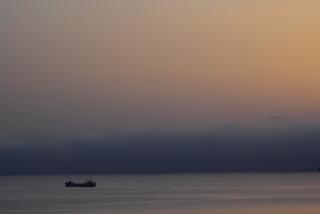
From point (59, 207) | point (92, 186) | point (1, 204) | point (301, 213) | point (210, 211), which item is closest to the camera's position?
point (301, 213)

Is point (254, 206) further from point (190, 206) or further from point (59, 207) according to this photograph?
point (59, 207)

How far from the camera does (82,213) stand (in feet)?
316

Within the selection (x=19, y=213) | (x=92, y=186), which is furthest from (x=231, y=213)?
(x=92, y=186)

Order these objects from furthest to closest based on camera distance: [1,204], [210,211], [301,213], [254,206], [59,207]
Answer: [1,204] → [59,207] → [254,206] → [210,211] → [301,213]

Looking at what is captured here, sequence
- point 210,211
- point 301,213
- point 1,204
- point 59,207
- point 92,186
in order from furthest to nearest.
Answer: point 92,186 → point 1,204 → point 59,207 → point 210,211 → point 301,213

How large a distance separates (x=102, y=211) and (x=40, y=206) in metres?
16.3

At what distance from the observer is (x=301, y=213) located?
8775 centimetres

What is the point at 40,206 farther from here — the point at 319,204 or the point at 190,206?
the point at 319,204

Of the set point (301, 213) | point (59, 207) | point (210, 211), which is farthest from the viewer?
point (59, 207)

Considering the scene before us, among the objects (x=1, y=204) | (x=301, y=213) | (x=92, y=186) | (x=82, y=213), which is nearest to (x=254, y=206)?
(x=301, y=213)

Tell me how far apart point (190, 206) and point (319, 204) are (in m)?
17.0

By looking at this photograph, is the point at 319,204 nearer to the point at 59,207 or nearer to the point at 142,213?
the point at 142,213

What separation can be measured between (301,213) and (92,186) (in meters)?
113

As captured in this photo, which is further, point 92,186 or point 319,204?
point 92,186
